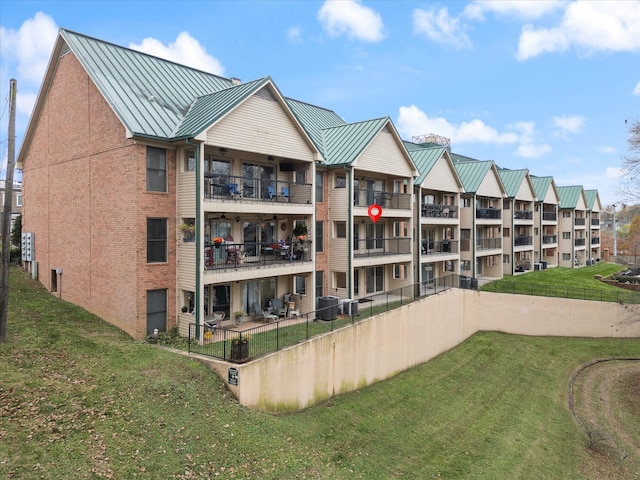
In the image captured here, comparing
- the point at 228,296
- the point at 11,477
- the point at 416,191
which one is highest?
the point at 416,191

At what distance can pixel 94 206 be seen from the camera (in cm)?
2030

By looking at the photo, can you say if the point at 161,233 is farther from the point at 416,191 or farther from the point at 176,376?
the point at 416,191

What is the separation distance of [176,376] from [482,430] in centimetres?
1148

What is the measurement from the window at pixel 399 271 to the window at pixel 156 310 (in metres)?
17.1

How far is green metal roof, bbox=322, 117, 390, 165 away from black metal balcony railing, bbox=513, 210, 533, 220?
24231 millimetres

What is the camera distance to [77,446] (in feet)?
33.9

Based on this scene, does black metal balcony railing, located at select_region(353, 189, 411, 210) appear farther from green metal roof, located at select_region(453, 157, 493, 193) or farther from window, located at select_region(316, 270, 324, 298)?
green metal roof, located at select_region(453, 157, 493, 193)

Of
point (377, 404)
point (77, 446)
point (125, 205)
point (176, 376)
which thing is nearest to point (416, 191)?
point (377, 404)

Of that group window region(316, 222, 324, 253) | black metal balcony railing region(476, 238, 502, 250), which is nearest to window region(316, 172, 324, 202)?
window region(316, 222, 324, 253)

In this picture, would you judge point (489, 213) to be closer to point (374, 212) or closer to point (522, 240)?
point (522, 240)

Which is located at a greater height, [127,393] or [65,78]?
[65,78]

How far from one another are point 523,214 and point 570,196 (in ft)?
55.7

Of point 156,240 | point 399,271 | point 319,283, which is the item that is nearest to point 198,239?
point 156,240

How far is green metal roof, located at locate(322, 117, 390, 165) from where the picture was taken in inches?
1010
